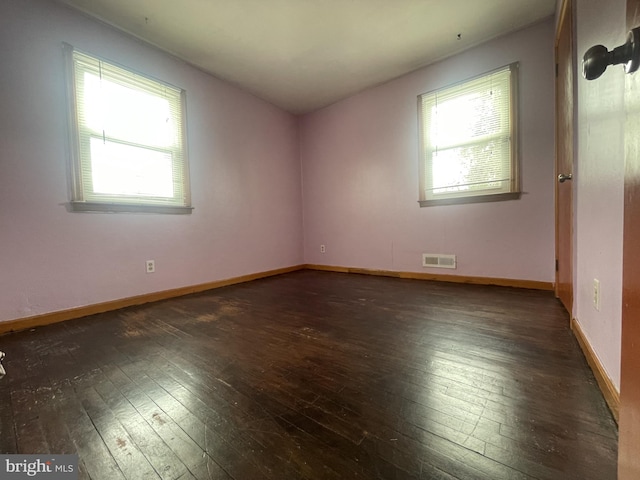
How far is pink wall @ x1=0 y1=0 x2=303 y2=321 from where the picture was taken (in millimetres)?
1905

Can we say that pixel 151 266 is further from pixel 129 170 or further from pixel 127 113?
pixel 127 113

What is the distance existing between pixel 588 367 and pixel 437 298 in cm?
122

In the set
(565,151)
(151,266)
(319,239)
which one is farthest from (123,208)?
(565,151)

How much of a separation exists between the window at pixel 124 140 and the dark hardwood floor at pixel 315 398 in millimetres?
1169

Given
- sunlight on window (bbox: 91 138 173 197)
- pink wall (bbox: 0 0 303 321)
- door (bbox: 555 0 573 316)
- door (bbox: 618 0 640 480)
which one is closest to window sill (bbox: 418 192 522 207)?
door (bbox: 555 0 573 316)

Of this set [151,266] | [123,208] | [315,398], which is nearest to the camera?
[315,398]

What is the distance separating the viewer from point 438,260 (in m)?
3.15

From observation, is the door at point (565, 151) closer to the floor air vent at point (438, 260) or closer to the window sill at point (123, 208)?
the floor air vent at point (438, 260)

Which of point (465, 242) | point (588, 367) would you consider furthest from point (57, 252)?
point (465, 242)

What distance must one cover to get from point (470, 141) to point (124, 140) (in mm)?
3486

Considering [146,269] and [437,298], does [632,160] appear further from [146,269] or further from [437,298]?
[146,269]

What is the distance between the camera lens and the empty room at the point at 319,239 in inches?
32.2

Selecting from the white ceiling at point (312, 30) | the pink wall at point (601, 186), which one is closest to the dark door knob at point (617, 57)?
the pink wall at point (601, 186)

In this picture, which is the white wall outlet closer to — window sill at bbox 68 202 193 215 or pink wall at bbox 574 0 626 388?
window sill at bbox 68 202 193 215
